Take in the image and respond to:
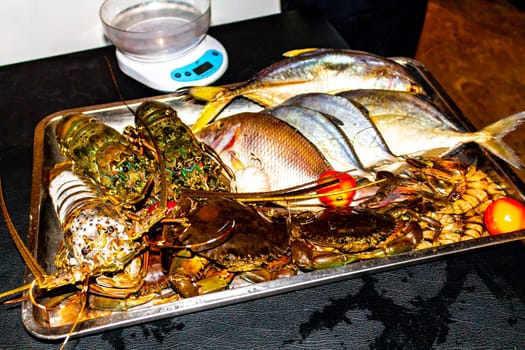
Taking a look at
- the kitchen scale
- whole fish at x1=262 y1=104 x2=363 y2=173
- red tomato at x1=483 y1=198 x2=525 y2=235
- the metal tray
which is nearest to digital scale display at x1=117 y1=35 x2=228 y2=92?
the kitchen scale

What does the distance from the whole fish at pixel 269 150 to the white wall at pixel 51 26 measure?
1.13 meters

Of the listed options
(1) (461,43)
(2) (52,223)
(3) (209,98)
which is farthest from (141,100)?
(1) (461,43)

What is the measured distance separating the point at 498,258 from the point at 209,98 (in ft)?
3.81

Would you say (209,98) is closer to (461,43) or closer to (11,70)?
(11,70)

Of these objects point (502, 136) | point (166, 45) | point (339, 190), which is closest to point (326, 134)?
point (339, 190)

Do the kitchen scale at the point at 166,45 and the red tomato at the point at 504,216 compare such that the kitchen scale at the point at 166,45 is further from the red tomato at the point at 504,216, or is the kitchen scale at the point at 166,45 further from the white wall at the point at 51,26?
the red tomato at the point at 504,216

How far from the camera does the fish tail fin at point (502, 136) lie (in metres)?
1.72

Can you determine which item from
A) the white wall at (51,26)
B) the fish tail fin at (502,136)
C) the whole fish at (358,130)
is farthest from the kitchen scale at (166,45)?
the fish tail fin at (502,136)

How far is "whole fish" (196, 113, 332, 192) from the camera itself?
1737 mm

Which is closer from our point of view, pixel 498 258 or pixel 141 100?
pixel 498 258

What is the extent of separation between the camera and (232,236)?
1.55m

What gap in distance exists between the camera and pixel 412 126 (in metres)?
1.84

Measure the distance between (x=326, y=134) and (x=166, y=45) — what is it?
32.7 inches

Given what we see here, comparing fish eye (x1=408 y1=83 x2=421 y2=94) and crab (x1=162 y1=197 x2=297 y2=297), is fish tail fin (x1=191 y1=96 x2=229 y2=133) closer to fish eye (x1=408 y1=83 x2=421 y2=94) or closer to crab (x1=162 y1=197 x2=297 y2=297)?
crab (x1=162 y1=197 x2=297 y2=297)
